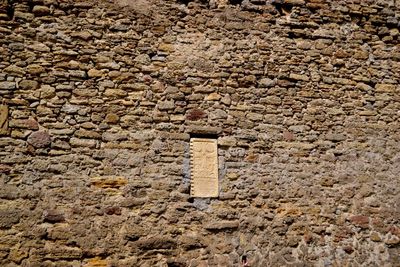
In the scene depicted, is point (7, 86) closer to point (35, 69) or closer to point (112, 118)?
point (35, 69)

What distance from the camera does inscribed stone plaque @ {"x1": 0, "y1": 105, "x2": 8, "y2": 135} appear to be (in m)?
3.58

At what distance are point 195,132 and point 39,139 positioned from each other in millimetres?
1439

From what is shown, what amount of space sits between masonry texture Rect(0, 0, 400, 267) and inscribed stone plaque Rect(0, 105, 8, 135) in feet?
0.05

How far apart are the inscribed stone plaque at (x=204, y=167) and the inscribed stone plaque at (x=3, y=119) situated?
1.69 meters

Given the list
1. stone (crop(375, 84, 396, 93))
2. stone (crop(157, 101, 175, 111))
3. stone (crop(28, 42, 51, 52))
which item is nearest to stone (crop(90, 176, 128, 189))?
stone (crop(157, 101, 175, 111))

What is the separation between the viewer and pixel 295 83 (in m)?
4.37

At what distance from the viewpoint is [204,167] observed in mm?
3906

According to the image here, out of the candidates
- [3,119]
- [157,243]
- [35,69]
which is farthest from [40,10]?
[157,243]

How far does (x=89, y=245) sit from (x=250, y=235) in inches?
57.8

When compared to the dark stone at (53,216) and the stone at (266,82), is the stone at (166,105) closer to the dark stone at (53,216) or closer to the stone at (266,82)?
the stone at (266,82)

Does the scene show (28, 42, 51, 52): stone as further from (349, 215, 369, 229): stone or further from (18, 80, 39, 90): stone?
(349, 215, 369, 229): stone

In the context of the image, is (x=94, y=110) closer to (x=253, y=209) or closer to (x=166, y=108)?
(x=166, y=108)

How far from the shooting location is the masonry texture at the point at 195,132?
3576 mm

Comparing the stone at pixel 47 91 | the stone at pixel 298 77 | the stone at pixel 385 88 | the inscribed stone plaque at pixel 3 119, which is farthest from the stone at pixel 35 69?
the stone at pixel 385 88
